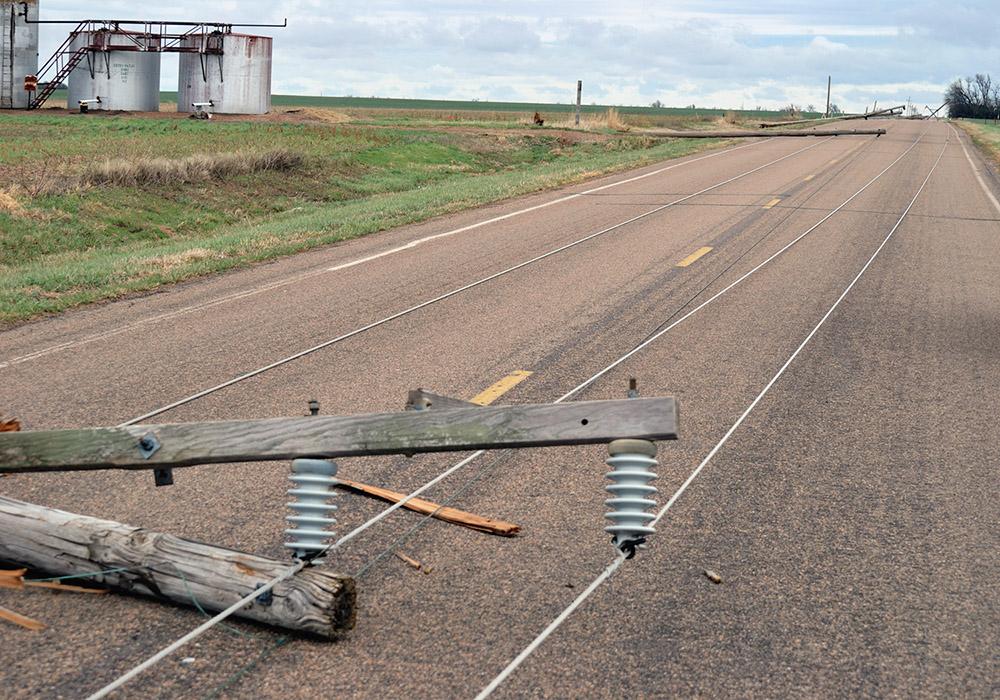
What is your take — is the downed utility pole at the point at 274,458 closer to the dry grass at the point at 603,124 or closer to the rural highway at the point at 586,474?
the rural highway at the point at 586,474

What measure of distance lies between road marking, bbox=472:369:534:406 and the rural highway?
91 mm

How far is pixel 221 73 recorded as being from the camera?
55.0 m

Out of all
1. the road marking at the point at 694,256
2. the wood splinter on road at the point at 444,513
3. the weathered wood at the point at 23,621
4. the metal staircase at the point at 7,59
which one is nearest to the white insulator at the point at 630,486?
the wood splinter on road at the point at 444,513

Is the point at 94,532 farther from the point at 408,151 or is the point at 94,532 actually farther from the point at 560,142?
the point at 560,142

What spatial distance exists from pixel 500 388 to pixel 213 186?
793 inches

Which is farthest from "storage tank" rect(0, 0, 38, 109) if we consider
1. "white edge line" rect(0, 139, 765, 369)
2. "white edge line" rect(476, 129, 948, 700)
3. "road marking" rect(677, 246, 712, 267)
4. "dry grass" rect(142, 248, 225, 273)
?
"white edge line" rect(476, 129, 948, 700)

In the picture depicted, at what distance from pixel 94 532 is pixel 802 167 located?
30.3m

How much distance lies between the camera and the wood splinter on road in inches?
220

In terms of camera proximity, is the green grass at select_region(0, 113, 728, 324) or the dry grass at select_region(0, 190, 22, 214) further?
the dry grass at select_region(0, 190, 22, 214)

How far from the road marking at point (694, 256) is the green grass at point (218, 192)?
5551 millimetres

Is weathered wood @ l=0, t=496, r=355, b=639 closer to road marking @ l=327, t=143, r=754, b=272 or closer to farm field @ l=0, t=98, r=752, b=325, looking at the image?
farm field @ l=0, t=98, r=752, b=325

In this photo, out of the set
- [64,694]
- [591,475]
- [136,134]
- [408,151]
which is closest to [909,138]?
[408,151]

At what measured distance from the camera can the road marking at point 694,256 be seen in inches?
578

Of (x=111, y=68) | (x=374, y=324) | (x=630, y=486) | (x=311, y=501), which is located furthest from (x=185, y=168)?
(x=111, y=68)
